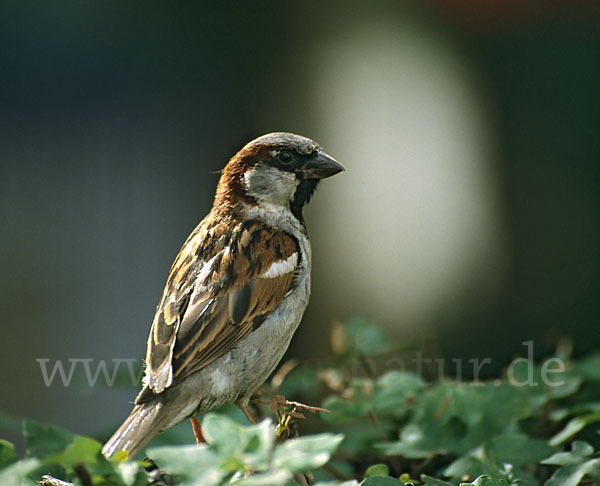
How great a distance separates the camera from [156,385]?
4.92ft

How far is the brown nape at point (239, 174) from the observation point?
6.38 feet

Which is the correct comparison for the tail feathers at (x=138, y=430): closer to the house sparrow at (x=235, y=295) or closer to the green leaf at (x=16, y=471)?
the house sparrow at (x=235, y=295)

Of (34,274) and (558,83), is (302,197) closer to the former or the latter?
(34,274)

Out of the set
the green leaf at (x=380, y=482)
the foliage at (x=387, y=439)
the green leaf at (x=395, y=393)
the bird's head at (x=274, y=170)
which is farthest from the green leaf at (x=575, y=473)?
the bird's head at (x=274, y=170)

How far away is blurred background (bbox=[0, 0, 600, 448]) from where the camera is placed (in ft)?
13.0

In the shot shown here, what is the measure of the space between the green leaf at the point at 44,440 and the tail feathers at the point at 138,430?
400 mm

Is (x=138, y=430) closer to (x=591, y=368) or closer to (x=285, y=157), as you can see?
(x=285, y=157)

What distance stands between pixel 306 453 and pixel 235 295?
846mm

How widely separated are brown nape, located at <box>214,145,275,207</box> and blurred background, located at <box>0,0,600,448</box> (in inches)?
80.0

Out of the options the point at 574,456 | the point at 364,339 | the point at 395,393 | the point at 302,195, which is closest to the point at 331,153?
the point at 302,195

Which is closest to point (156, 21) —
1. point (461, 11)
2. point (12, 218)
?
point (12, 218)

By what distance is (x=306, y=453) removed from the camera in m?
0.85

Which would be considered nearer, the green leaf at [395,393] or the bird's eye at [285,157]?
the green leaf at [395,393]

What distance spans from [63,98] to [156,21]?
0.64 meters
